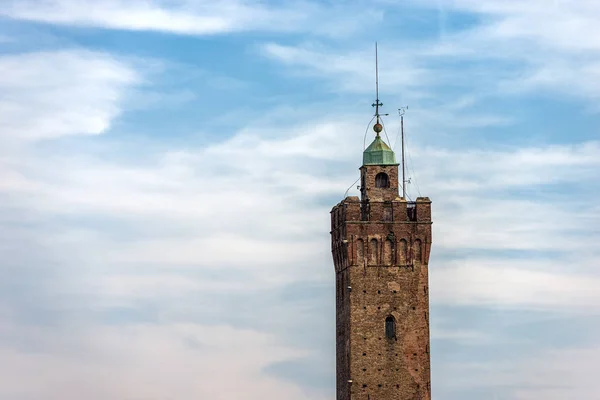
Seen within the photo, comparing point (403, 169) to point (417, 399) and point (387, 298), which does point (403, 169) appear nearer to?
point (387, 298)

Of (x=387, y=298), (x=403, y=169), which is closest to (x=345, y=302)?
(x=387, y=298)

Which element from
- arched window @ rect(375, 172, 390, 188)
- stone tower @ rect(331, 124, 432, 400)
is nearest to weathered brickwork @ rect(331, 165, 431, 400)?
stone tower @ rect(331, 124, 432, 400)

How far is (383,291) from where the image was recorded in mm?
91375

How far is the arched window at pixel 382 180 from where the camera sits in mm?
93625

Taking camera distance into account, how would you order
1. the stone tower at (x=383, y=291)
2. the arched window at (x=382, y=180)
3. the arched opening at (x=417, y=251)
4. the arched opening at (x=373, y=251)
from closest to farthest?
1. the stone tower at (x=383, y=291)
2. the arched opening at (x=373, y=251)
3. the arched opening at (x=417, y=251)
4. the arched window at (x=382, y=180)

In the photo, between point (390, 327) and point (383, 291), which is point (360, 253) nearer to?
point (383, 291)

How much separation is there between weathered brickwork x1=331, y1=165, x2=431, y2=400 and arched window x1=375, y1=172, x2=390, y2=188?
0.11 meters

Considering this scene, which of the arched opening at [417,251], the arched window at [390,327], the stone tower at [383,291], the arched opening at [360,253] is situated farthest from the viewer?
the arched opening at [417,251]

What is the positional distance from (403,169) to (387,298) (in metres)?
8.77

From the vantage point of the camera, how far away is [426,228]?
92.6m

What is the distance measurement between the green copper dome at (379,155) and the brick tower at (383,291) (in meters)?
0.06

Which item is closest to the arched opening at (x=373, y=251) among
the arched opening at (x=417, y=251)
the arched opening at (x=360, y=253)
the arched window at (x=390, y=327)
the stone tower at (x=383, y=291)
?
the stone tower at (x=383, y=291)

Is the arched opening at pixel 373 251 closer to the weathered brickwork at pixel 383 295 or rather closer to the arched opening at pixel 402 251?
the weathered brickwork at pixel 383 295

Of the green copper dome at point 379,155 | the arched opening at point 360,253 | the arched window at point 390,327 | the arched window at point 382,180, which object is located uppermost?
the green copper dome at point 379,155
